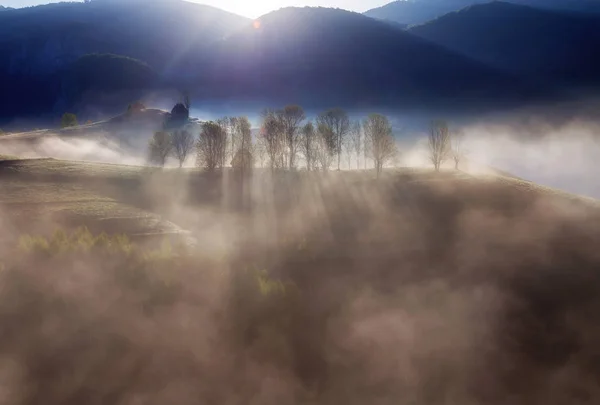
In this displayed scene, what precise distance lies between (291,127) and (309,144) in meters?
6.83

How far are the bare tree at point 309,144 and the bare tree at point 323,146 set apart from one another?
779 millimetres

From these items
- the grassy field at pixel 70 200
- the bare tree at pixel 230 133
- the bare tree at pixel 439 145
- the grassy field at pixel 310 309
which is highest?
the bare tree at pixel 230 133

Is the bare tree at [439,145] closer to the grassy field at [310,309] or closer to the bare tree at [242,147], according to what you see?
the grassy field at [310,309]

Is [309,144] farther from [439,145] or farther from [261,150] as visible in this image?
[439,145]

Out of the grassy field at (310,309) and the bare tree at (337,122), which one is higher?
the bare tree at (337,122)

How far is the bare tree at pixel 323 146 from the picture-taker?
111188 millimetres

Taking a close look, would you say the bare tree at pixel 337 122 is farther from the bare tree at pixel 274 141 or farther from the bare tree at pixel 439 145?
the bare tree at pixel 439 145

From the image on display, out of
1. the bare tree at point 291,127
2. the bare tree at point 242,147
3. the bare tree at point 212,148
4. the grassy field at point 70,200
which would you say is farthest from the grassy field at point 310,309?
the bare tree at point 291,127

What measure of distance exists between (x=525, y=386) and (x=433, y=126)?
8843 cm

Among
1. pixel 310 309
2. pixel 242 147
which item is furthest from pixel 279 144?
pixel 310 309

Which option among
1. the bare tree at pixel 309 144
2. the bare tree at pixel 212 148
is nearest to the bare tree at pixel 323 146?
the bare tree at pixel 309 144

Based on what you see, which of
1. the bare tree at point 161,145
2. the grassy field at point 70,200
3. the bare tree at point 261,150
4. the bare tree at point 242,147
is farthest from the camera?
the bare tree at point 161,145

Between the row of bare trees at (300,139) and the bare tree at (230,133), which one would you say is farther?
the bare tree at (230,133)

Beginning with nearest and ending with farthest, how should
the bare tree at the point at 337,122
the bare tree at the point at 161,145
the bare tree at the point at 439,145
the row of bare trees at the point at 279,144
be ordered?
the bare tree at the point at 439,145, the row of bare trees at the point at 279,144, the bare tree at the point at 161,145, the bare tree at the point at 337,122
